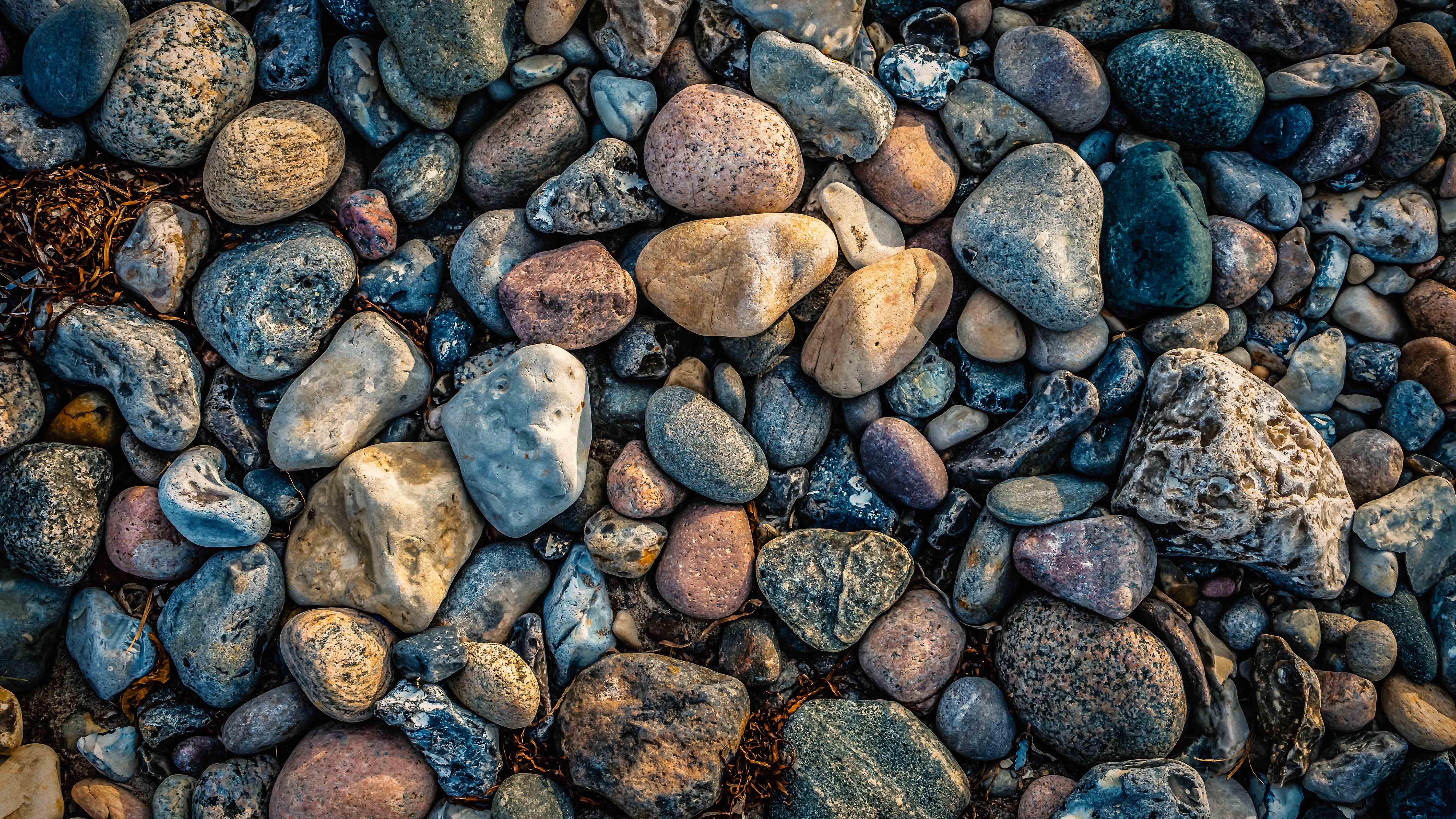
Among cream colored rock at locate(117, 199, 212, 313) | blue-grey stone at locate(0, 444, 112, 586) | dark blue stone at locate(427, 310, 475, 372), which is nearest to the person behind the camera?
blue-grey stone at locate(0, 444, 112, 586)

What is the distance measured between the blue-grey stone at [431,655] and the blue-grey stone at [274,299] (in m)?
1.44

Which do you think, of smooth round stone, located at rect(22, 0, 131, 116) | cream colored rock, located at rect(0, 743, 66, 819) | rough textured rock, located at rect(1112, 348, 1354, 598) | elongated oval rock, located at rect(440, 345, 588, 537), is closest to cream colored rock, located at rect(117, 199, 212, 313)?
smooth round stone, located at rect(22, 0, 131, 116)

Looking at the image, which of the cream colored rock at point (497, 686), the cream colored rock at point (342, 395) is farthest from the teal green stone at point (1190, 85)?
the cream colored rock at point (497, 686)

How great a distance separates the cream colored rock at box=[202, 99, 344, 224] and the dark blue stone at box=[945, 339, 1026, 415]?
3296mm

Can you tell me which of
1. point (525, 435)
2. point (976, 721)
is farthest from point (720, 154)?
point (976, 721)

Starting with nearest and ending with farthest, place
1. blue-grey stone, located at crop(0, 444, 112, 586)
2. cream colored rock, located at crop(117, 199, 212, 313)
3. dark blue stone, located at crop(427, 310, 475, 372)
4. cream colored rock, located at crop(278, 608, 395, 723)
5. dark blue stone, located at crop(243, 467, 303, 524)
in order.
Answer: cream colored rock, located at crop(278, 608, 395, 723)
blue-grey stone, located at crop(0, 444, 112, 586)
cream colored rock, located at crop(117, 199, 212, 313)
dark blue stone, located at crop(243, 467, 303, 524)
dark blue stone, located at crop(427, 310, 475, 372)

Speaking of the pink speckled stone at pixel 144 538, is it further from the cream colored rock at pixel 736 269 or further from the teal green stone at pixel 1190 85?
the teal green stone at pixel 1190 85

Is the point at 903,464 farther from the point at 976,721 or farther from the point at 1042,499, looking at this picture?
the point at 976,721

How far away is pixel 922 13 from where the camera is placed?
3986 millimetres

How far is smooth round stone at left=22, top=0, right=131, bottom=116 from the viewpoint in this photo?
3412 mm

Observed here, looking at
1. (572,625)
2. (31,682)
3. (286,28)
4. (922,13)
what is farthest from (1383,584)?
(31,682)

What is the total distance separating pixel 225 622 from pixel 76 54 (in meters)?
2.63

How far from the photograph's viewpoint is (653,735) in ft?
12.0

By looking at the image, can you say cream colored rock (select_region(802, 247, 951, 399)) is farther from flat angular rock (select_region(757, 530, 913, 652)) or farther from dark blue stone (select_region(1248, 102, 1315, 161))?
dark blue stone (select_region(1248, 102, 1315, 161))
